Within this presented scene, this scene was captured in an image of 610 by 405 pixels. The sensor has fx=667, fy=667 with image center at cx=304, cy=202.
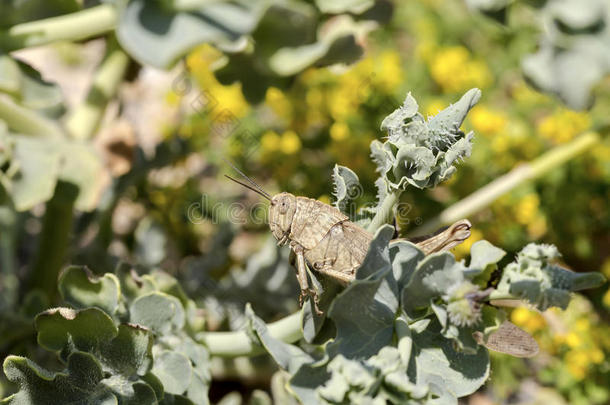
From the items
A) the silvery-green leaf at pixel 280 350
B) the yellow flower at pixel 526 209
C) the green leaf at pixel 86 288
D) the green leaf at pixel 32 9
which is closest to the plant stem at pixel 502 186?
the yellow flower at pixel 526 209

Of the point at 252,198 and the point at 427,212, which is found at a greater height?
the point at 427,212

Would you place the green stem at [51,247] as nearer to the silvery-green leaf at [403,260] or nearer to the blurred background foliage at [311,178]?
the blurred background foliage at [311,178]

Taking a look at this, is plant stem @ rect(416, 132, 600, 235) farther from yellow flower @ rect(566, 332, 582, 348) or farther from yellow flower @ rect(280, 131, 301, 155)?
yellow flower @ rect(280, 131, 301, 155)

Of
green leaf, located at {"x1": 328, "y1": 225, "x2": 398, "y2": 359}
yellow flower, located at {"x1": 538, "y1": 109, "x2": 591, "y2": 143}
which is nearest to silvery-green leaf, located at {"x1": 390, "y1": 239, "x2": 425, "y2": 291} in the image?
green leaf, located at {"x1": 328, "y1": 225, "x2": 398, "y2": 359}

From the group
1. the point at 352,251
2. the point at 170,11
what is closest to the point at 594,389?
the point at 352,251

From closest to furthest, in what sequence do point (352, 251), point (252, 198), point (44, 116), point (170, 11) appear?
point (352, 251) < point (170, 11) < point (44, 116) < point (252, 198)

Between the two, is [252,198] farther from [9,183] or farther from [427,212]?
[9,183]

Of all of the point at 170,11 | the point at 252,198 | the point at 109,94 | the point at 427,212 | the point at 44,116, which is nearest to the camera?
the point at 170,11

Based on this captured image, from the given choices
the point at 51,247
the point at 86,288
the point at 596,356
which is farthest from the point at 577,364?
the point at 51,247
